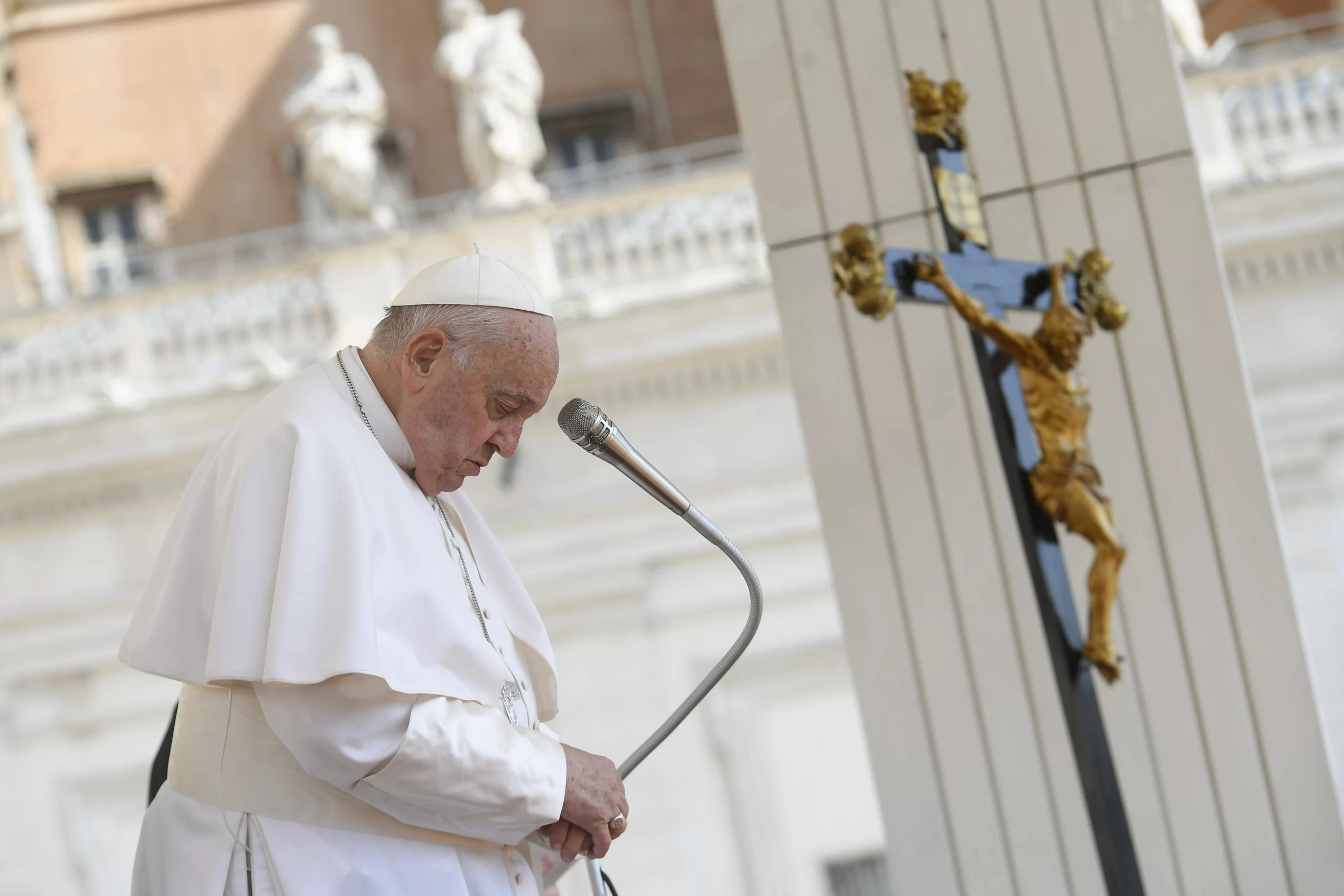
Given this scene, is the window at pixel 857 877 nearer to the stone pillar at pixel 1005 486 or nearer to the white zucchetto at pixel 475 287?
the stone pillar at pixel 1005 486

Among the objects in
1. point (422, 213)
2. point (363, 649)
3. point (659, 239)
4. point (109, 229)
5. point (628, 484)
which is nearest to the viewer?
point (363, 649)

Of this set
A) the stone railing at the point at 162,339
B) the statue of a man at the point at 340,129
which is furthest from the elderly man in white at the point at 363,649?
the statue of a man at the point at 340,129

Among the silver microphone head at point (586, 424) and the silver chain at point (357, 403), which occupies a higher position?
the silver chain at point (357, 403)

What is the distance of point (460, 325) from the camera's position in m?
2.02

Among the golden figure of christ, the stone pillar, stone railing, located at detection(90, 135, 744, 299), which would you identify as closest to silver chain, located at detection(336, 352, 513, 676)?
the golden figure of christ

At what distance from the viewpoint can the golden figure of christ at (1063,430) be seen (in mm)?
2174

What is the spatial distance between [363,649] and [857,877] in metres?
7.11

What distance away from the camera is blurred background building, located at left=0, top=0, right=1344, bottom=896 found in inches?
325

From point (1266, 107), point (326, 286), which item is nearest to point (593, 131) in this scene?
point (326, 286)

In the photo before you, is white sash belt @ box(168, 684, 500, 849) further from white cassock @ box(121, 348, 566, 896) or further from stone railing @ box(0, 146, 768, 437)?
stone railing @ box(0, 146, 768, 437)

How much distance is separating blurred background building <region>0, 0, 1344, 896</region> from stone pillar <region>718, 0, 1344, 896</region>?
17.1 feet

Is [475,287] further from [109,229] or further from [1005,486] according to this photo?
[109,229]

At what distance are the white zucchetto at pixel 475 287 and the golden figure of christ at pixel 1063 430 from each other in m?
0.56

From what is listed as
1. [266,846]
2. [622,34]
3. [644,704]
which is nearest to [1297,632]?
[266,846]
